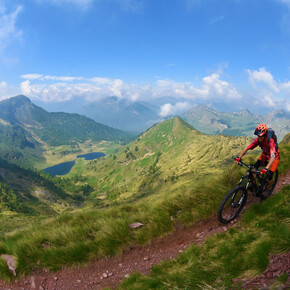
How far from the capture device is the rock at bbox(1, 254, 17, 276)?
8470 mm

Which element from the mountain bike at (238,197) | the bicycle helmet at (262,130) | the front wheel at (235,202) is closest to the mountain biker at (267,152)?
the bicycle helmet at (262,130)

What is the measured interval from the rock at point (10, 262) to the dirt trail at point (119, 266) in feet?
1.70

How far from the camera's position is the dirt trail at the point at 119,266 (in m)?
7.78

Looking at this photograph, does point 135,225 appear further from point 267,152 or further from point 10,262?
point 267,152

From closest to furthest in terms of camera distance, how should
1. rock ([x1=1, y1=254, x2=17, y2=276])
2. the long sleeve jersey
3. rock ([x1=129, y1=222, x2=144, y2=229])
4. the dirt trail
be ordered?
the dirt trail, rock ([x1=1, y1=254, x2=17, y2=276]), the long sleeve jersey, rock ([x1=129, y1=222, x2=144, y2=229])

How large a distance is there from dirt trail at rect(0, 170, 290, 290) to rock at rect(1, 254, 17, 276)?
0.52m

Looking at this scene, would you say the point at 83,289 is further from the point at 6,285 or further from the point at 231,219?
the point at 231,219

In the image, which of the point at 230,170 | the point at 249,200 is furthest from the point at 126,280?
the point at 230,170

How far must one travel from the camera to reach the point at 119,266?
27.4 ft

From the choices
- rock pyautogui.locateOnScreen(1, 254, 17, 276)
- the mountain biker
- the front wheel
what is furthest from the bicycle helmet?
rock pyautogui.locateOnScreen(1, 254, 17, 276)

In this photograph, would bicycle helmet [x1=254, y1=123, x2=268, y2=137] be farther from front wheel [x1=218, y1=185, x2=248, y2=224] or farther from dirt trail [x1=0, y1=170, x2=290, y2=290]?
dirt trail [x1=0, y1=170, x2=290, y2=290]

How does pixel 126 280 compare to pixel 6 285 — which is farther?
pixel 6 285

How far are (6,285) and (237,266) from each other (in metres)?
9.92

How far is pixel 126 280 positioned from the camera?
23.1ft
